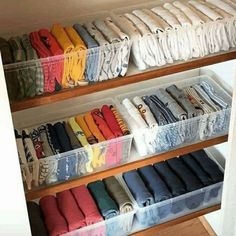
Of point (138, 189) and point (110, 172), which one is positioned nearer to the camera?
point (110, 172)

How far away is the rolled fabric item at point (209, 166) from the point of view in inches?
74.4

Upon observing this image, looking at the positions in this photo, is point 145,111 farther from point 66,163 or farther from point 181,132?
point 66,163

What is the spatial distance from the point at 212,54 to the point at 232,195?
0.57 m

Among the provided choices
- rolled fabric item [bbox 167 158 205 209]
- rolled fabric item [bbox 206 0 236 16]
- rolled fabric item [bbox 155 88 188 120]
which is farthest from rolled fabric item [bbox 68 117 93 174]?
rolled fabric item [bbox 206 0 236 16]

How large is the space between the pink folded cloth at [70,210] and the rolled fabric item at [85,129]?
0.96 feet

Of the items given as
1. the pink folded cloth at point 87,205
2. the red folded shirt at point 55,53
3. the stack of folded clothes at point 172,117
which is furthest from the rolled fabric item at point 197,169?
the red folded shirt at point 55,53

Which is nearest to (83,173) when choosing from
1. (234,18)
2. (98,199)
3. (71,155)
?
(71,155)

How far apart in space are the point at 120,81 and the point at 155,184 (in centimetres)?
54

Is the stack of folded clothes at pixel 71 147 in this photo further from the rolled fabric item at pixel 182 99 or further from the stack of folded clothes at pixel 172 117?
the rolled fabric item at pixel 182 99

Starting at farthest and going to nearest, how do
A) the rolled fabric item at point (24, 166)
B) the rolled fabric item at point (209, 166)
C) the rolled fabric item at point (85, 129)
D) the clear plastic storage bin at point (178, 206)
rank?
1. the rolled fabric item at point (209, 166)
2. the clear plastic storage bin at point (178, 206)
3. the rolled fabric item at point (85, 129)
4. the rolled fabric item at point (24, 166)

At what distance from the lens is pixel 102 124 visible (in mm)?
1620

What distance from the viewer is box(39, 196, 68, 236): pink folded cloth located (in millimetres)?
1640

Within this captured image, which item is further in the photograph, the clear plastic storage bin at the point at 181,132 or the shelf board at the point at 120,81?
the clear plastic storage bin at the point at 181,132

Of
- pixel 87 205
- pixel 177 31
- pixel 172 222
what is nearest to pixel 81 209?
pixel 87 205
